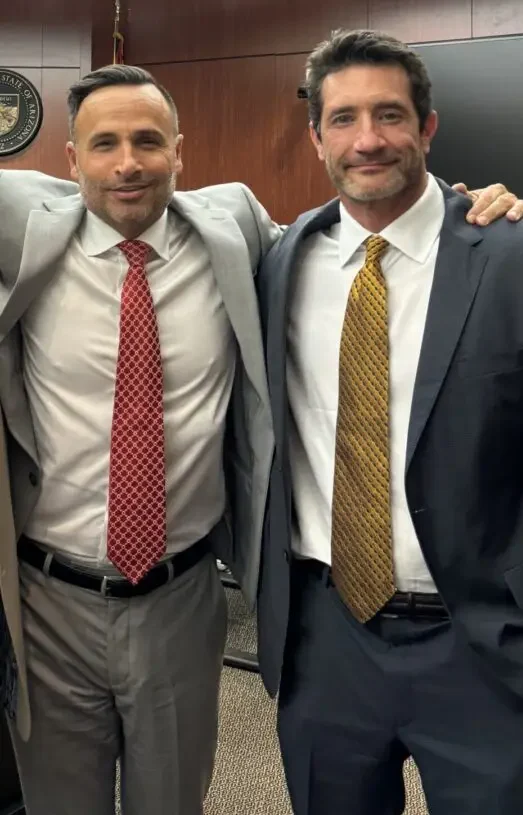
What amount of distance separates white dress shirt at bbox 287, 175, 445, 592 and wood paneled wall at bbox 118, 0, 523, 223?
3.00m

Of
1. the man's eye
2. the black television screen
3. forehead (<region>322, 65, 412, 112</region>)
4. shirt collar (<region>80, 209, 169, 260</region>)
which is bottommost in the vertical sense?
shirt collar (<region>80, 209, 169, 260</region>)

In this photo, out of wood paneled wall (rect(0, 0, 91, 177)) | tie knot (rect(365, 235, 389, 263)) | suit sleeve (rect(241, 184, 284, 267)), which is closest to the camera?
tie knot (rect(365, 235, 389, 263))

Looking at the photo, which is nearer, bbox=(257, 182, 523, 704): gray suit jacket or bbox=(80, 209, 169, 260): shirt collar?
bbox=(257, 182, 523, 704): gray suit jacket

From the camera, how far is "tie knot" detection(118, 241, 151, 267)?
1.42 m

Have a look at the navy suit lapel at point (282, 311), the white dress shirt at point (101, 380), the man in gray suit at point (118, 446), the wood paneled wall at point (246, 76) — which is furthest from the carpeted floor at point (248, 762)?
the wood paneled wall at point (246, 76)

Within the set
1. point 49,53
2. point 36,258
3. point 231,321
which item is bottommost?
point 231,321

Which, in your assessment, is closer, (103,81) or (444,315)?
(444,315)

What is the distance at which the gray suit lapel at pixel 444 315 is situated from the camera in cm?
121

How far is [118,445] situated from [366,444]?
1.55 feet

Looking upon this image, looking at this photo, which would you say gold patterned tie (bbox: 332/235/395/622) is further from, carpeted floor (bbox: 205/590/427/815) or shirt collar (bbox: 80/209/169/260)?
carpeted floor (bbox: 205/590/427/815)

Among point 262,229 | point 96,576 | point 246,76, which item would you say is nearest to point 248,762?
point 96,576

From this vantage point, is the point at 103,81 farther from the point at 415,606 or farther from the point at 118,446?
the point at 415,606

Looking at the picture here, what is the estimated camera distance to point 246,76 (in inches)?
169

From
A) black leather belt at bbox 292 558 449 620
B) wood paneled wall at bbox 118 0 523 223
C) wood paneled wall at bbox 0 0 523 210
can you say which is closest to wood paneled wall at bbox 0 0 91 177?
wood paneled wall at bbox 0 0 523 210
